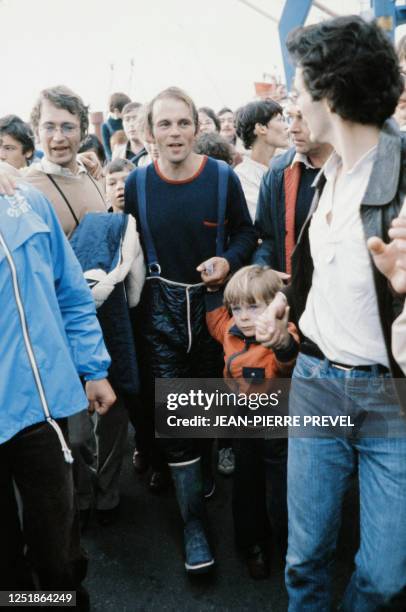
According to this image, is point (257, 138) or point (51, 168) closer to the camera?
point (51, 168)

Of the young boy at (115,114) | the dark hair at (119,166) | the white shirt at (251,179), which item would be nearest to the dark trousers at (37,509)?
the dark hair at (119,166)

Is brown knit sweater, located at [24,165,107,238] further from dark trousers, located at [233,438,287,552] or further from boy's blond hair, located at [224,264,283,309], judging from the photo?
dark trousers, located at [233,438,287,552]

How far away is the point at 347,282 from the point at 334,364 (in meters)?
0.26

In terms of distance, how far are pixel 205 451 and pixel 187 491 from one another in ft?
1.18

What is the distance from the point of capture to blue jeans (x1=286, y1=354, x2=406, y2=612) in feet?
4.78

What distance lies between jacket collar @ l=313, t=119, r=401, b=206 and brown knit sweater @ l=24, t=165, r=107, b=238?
4.85 ft

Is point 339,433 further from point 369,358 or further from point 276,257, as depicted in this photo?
point 276,257

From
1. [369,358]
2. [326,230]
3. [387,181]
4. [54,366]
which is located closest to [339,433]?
[369,358]

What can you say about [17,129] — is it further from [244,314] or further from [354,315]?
[354,315]

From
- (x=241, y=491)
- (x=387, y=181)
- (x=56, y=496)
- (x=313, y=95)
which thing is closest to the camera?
(x=387, y=181)

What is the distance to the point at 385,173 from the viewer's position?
134cm

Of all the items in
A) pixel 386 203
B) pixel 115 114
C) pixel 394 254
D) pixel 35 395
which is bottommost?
pixel 35 395

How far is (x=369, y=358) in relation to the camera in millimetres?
1429

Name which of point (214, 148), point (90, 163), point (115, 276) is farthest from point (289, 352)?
Result: point (90, 163)
